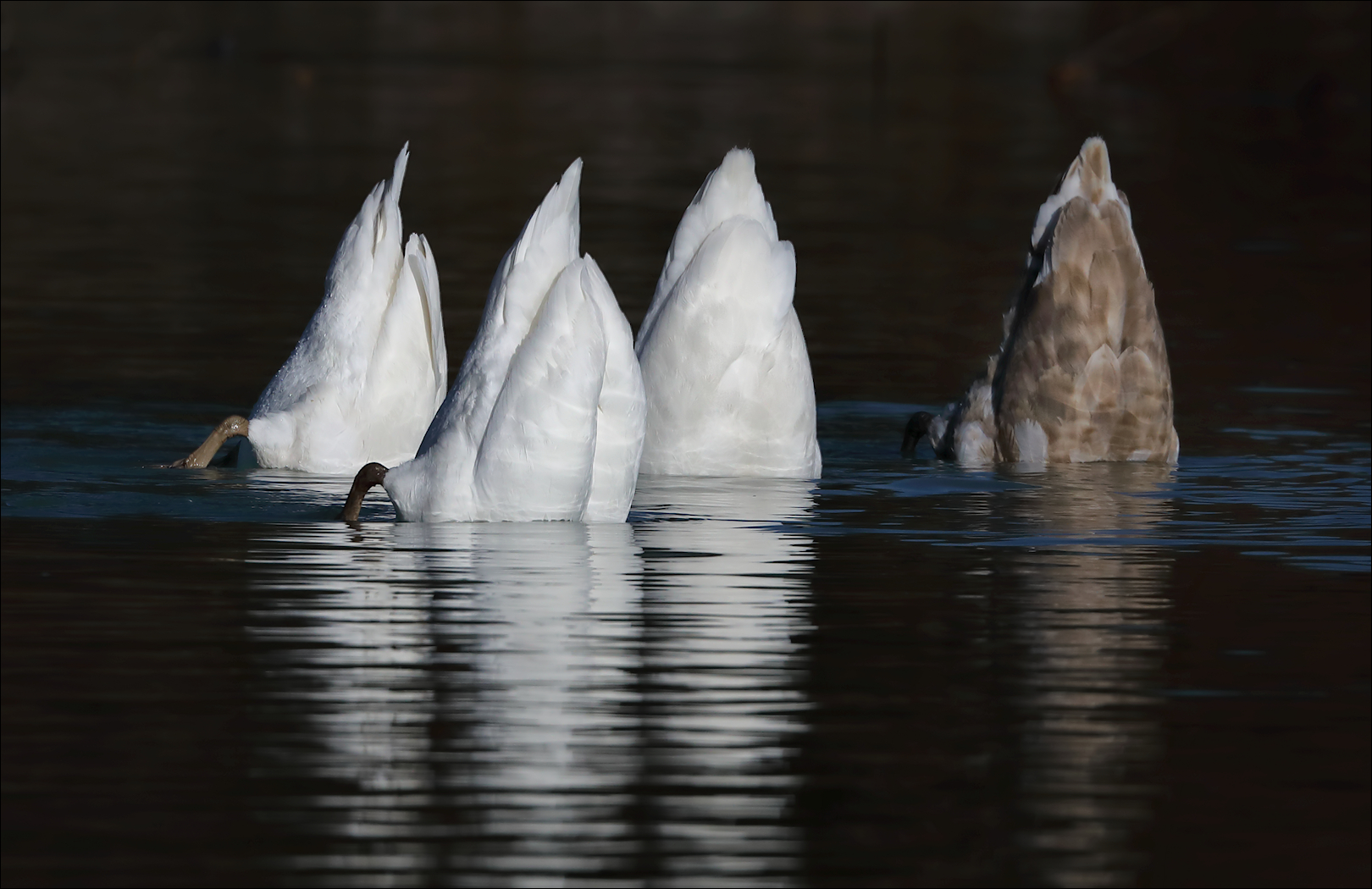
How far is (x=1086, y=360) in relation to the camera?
12008mm

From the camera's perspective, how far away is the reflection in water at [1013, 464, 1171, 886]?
623cm

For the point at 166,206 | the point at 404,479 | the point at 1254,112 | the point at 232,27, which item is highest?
the point at 232,27

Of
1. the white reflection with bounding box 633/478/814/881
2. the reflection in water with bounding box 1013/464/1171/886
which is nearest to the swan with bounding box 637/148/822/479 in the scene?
the white reflection with bounding box 633/478/814/881

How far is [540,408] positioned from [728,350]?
6.03ft

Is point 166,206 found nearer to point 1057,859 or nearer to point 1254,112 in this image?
point 1057,859

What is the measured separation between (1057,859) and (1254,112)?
38.5 metres

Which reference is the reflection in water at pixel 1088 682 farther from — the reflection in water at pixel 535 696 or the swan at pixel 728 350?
the swan at pixel 728 350

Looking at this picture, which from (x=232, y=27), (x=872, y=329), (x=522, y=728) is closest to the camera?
(x=522, y=728)

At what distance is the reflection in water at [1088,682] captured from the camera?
20.4 feet

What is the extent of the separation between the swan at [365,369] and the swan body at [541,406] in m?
1.26

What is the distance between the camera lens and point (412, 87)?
141 feet

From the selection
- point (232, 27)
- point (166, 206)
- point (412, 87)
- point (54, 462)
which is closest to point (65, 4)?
point (232, 27)

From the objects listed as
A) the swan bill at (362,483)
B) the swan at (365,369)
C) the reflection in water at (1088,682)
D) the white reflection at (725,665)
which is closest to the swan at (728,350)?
the white reflection at (725,665)

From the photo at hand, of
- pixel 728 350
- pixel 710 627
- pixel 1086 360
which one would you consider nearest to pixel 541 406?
pixel 710 627
